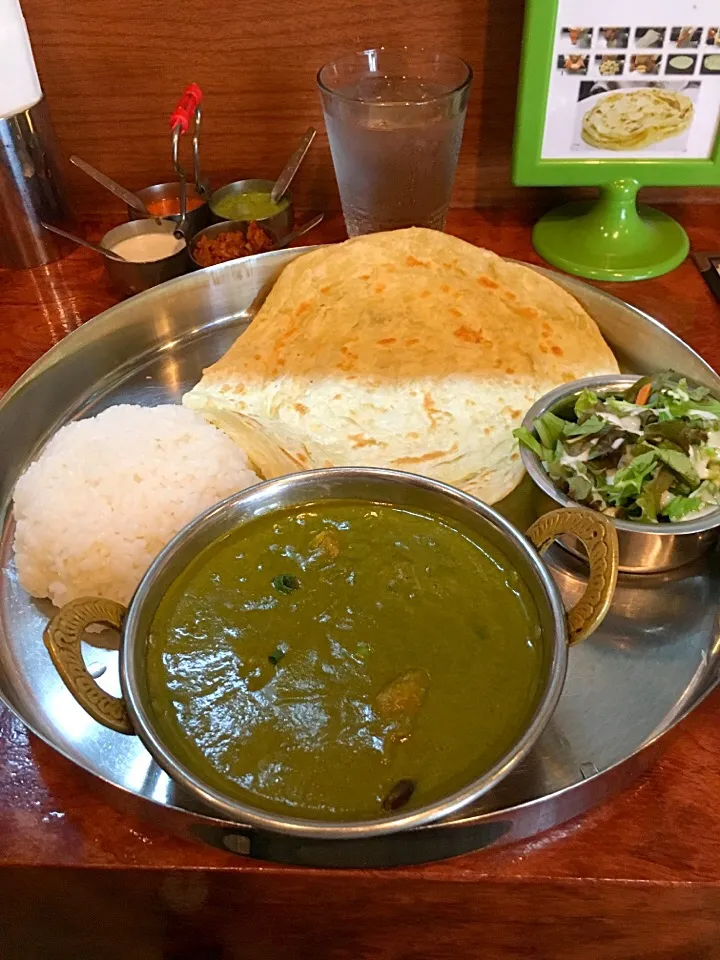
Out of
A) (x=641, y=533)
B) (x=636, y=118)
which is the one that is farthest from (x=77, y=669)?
(x=636, y=118)

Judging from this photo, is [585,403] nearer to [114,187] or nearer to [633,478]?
[633,478]

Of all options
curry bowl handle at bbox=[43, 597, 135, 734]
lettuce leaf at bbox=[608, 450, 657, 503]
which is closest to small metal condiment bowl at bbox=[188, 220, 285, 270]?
lettuce leaf at bbox=[608, 450, 657, 503]

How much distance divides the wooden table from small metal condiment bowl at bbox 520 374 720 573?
0.92ft

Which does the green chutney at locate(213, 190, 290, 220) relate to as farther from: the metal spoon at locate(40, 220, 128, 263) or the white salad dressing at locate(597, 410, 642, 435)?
the white salad dressing at locate(597, 410, 642, 435)

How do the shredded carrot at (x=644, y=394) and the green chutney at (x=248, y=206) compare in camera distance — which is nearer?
the shredded carrot at (x=644, y=394)

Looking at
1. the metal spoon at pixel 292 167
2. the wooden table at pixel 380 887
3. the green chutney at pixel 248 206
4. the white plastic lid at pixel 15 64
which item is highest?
the white plastic lid at pixel 15 64

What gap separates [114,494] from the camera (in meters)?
1.57

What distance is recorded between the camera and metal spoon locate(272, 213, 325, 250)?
2197 mm

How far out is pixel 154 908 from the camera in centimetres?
122

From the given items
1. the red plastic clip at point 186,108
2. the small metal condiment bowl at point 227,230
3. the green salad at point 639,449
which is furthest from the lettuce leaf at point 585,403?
the red plastic clip at point 186,108

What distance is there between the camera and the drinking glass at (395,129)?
6.53 feet

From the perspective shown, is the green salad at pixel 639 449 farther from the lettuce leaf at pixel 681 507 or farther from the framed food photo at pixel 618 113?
the framed food photo at pixel 618 113

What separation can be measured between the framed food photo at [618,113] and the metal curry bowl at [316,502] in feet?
3.57

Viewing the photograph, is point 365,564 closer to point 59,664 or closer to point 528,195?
point 59,664
